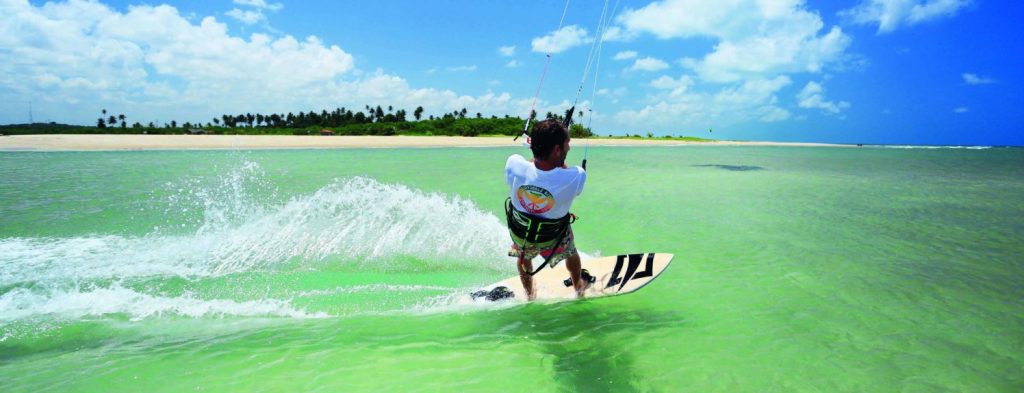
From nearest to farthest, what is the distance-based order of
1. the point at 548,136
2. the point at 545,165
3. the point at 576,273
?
the point at 548,136 → the point at 545,165 → the point at 576,273

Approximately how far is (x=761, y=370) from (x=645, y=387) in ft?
4.23

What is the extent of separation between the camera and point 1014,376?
464 centimetres

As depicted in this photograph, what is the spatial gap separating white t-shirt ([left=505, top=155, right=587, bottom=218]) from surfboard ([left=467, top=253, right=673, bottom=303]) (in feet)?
5.30

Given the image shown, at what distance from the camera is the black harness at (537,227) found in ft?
17.3

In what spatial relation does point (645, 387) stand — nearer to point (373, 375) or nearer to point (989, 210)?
point (373, 375)

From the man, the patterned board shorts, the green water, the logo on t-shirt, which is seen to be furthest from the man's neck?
the green water

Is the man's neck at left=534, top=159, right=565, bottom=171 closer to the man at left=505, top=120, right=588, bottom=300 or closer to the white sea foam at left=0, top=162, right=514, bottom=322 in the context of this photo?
the man at left=505, top=120, right=588, bottom=300

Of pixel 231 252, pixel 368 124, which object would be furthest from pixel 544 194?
pixel 368 124

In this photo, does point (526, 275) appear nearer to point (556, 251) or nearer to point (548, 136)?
point (556, 251)

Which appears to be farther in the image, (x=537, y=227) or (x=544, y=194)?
(x=537, y=227)

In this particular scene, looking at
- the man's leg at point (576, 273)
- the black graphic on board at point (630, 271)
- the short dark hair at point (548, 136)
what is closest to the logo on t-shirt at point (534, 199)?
the short dark hair at point (548, 136)

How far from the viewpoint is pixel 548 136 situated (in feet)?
15.9

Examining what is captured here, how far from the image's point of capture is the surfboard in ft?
21.0

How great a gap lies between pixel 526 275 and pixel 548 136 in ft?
6.47
